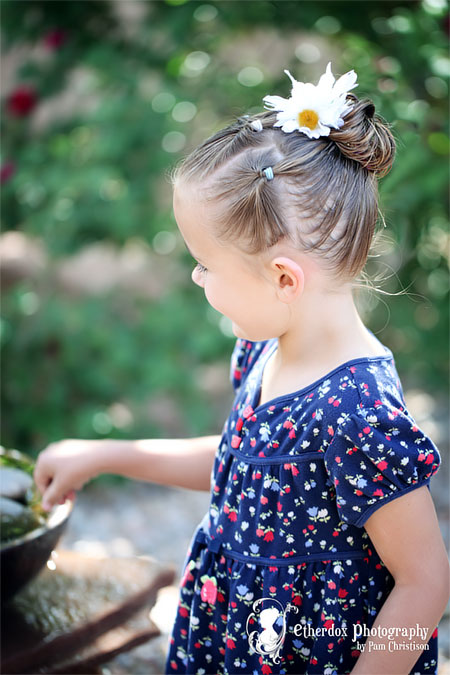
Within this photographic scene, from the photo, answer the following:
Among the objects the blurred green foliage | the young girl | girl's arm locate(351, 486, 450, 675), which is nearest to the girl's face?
the young girl

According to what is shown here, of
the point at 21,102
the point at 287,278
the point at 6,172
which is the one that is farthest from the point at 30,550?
the point at 21,102

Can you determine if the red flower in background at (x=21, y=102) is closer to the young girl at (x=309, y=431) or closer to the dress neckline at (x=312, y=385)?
the young girl at (x=309, y=431)

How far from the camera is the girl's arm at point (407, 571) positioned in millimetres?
1004

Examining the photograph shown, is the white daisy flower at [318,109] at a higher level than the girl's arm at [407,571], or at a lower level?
higher

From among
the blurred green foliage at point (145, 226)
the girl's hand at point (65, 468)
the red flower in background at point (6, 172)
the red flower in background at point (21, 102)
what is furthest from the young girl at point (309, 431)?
the red flower in background at point (21, 102)

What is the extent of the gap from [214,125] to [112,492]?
72.7 inches

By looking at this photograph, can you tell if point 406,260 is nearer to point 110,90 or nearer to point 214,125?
point 214,125

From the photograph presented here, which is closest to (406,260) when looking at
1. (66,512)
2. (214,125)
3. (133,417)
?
(214,125)

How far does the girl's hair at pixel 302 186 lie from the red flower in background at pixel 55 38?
9.17ft

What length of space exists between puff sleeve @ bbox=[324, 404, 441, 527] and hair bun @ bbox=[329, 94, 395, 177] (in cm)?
41

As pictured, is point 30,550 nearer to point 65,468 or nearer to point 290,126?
point 65,468

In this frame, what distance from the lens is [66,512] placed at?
1417 millimetres

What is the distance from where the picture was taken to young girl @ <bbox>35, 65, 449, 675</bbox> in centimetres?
101

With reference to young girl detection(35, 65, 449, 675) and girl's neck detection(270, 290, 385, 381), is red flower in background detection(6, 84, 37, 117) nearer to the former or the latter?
young girl detection(35, 65, 449, 675)
